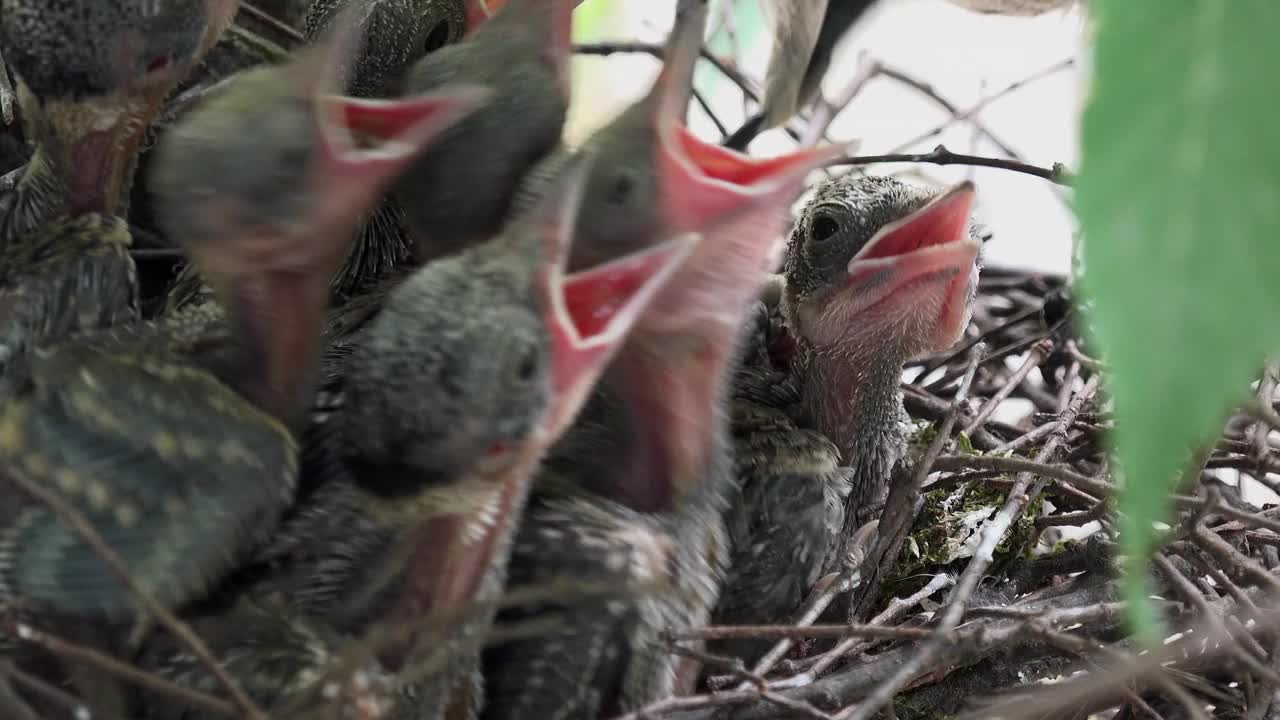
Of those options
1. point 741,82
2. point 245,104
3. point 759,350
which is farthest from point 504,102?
point 741,82

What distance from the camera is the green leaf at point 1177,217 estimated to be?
0.32 m

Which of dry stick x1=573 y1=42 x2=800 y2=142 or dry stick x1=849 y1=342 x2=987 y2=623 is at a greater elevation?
dry stick x1=573 y1=42 x2=800 y2=142

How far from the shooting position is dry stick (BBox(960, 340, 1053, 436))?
4.84ft

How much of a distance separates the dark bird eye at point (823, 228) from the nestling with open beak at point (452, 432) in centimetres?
49

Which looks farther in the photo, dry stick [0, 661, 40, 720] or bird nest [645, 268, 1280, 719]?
bird nest [645, 268, 1280, 719]

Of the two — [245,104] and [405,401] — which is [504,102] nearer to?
[245,104]

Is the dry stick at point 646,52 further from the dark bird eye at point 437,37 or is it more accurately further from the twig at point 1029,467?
the twig at point 1029,467

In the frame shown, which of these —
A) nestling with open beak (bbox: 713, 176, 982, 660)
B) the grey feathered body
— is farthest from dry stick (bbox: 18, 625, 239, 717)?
nestling with open beak (bbox: 713, 176, 982, 660)

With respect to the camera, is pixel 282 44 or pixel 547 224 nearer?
pixel 547 224

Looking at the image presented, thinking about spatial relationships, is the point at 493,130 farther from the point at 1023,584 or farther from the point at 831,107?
the point at 1023,584

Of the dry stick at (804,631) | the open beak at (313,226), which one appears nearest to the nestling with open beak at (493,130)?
the open beak at (313,226)

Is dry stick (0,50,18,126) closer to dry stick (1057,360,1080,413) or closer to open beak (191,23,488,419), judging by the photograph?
open beak (191,23,488,419)

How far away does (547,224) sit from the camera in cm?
81

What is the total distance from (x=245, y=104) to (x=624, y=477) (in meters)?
0.42
